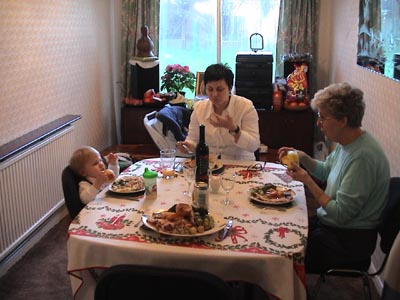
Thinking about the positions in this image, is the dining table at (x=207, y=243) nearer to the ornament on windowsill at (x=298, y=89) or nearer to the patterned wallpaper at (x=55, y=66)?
the patterned wallpaper at (x=55, y=66)

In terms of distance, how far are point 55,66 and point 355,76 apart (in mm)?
2334

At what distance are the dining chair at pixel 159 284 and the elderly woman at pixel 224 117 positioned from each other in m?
1.36

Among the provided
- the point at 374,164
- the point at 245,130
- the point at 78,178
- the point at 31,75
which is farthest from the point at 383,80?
the point at 31,75

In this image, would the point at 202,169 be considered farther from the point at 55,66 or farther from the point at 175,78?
the point at 175,78

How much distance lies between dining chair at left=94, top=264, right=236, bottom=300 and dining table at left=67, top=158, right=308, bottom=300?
0.21 m

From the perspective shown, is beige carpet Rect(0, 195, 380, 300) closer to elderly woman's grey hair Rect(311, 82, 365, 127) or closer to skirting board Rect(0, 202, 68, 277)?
skirting board Rect(0, 202, 68, 277)

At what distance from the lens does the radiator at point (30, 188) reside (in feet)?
9.04

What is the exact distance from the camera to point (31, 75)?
3.26 m

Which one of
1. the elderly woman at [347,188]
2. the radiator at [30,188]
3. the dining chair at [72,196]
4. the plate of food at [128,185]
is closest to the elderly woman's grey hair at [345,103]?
the elderly woman at [347,188]

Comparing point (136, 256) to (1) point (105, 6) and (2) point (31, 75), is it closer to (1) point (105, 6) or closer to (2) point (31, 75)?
(2) point (31, 75)

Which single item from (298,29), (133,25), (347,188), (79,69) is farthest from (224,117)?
(133,25)

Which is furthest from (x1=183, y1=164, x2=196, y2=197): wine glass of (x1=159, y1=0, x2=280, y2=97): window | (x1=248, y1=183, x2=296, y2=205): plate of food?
(x1=159, y1=0, x2=280, y2=97): window

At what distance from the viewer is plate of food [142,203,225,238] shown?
172 centimetres

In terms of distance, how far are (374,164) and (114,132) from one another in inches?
149
